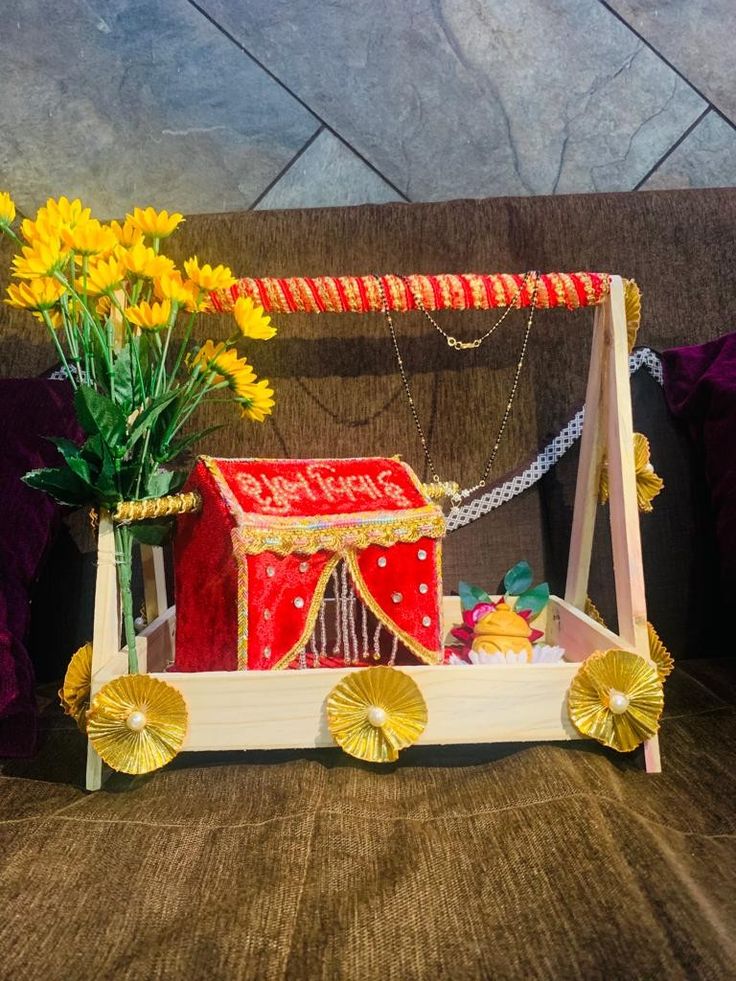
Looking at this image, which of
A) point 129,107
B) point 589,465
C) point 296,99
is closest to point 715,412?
point 589,465

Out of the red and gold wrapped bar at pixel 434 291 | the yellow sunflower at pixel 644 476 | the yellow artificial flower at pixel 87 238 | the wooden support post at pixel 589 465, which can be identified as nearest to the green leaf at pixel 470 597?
the wooden support post at pixel 589 465

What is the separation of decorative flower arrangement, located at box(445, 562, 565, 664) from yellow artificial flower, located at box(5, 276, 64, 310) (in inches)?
21.3

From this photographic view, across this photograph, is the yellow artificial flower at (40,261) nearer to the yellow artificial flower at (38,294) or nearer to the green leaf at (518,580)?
the yellow artificial flower at (38,294)

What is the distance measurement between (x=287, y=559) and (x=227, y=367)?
19 cm

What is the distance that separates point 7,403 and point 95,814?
526 mm

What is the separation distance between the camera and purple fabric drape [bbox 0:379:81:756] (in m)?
0.84

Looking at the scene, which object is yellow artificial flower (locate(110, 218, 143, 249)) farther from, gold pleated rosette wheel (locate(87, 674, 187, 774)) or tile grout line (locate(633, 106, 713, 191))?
tile grout line (locate(633, 106, 713, 191))

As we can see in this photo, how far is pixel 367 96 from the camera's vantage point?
1.29 meters

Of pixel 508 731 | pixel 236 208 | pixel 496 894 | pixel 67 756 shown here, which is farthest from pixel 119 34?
pixel 496 894

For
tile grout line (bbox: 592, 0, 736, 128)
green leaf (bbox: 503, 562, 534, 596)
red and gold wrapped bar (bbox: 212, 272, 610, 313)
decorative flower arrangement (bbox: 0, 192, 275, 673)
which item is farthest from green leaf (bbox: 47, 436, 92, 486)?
tile grout line (bbox: 592, 0, 736, 128)

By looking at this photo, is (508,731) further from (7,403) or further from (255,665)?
(7,403)

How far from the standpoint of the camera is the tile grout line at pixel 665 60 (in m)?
1.28

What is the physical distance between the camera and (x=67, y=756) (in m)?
0.85

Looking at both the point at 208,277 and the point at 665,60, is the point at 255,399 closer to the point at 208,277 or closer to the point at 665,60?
the point at 208,277
